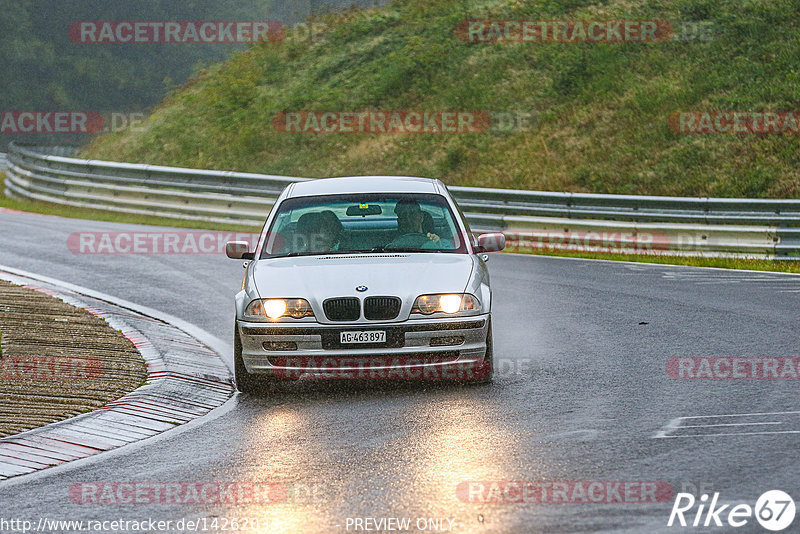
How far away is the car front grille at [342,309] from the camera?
894 centimetres

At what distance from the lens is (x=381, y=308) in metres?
8.95

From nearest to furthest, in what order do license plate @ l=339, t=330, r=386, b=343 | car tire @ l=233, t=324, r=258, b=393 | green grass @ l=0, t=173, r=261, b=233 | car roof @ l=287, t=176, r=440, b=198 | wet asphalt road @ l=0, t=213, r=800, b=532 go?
wet asphalt road @ l=0, t=213, r=800, b=532 → license plate @ l=339, t=330, r=386, b=343 → car tire @ l=233, t=324, r=258, b=393 → car roof @ l=287, t=176, r=440, b=198 → green grass @ l=0, t=173, r=261, b=233

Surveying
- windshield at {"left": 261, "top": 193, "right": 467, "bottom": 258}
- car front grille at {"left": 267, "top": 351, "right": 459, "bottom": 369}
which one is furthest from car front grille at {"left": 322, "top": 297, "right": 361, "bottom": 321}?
windshield at {"left": 261, "top": 193, "right": 467, "bottom": 258}

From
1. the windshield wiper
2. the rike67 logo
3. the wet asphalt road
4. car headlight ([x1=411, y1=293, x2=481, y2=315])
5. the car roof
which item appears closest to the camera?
the rike67 logo

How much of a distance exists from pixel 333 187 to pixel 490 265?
746 centimetres

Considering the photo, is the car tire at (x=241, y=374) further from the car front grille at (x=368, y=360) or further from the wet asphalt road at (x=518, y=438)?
the car front grille at (x=368, y=360)

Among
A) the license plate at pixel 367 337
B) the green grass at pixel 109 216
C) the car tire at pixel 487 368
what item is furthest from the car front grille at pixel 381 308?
the green grass at pixel 109 216

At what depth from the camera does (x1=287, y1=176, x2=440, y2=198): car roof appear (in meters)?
10.5

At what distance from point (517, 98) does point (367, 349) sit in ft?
77.9

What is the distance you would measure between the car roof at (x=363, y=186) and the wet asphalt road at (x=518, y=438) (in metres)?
1.68

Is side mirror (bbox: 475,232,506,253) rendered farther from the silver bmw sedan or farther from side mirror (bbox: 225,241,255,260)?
side mirror (bbox: 225,241,255,260)

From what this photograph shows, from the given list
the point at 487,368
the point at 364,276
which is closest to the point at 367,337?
the point at 364,276

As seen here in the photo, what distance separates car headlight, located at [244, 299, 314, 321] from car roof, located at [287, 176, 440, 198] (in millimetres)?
1633

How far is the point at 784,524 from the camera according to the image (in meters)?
5.32
